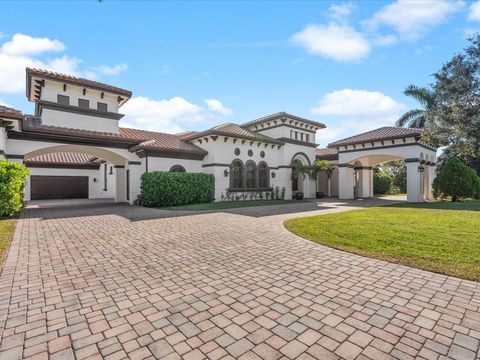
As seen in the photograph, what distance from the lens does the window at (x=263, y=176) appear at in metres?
22.2

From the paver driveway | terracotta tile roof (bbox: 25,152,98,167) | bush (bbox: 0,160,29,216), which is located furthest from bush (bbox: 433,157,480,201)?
terracotta tile roof (bbox: 25,152,98,167)

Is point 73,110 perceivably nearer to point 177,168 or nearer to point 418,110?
point 177,168

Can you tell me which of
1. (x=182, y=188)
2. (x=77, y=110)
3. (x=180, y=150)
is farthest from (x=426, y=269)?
(x=77, y=110)

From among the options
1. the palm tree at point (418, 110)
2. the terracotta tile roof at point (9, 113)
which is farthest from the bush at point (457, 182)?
the terracotta tile roof at point (9, 113)

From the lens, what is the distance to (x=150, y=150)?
1756 centimetres

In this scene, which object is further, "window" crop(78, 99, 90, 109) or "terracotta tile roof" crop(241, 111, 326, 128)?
"terracotta tile roof" crop(241, 111, 326, 128)

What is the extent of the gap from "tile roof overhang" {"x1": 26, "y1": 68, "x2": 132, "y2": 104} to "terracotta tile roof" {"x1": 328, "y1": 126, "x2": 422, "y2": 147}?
17751 mm

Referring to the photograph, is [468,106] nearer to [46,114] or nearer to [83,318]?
[83,318]

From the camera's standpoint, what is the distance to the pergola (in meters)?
19.1

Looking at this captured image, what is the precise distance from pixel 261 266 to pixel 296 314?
1.86m

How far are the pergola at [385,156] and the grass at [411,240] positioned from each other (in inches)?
410

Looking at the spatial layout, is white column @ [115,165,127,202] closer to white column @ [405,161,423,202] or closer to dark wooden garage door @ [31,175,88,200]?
dark wooden garage door @ [31,175,88,200]

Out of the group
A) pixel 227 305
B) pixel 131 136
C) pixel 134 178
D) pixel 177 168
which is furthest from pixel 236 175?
pixel 227 305

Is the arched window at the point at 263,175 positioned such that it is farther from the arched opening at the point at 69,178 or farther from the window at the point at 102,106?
the window at the point at 102,106
